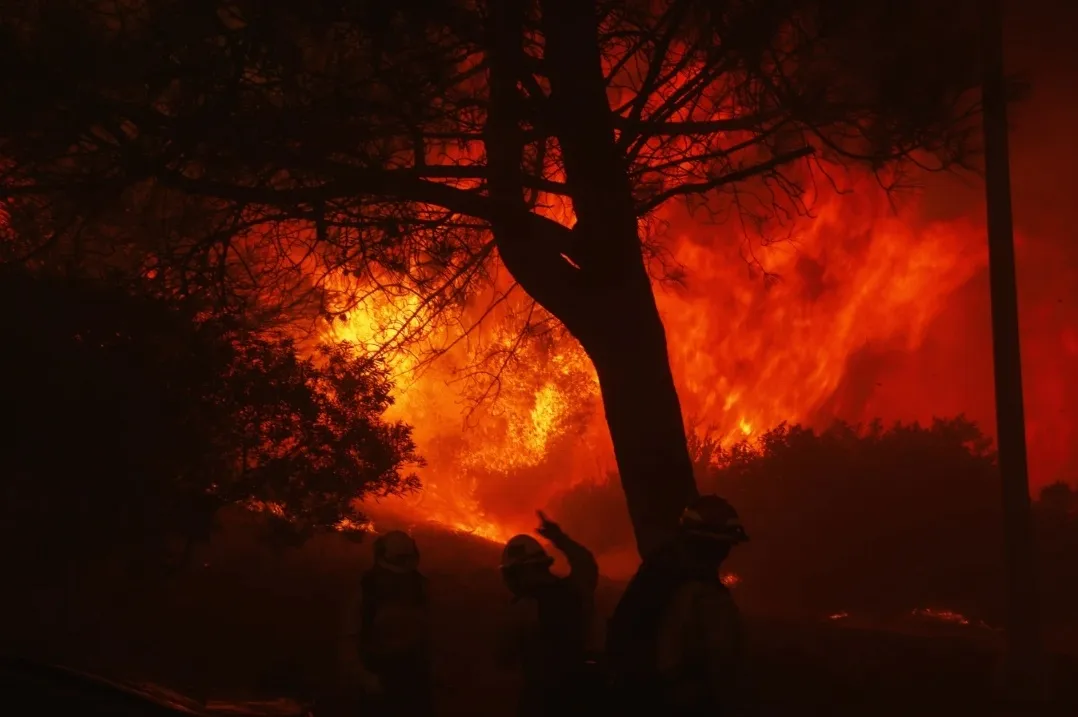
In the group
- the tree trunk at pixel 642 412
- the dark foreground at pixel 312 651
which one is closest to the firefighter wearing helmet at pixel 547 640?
the tree trunk at pixel 642 412

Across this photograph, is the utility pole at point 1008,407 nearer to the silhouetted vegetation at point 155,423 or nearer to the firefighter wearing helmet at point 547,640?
the firefighter wearing helmet at point 547,640

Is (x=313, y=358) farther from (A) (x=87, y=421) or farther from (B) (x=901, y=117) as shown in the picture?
(B) (x=901, y=117)

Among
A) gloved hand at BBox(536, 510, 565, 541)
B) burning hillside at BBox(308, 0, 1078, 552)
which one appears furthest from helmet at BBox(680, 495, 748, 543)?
burning hillside at BBox(308, 0, 1078, 552)

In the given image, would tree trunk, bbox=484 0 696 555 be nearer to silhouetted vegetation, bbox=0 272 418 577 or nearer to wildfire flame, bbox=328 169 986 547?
silhouetted vegetation, bbox=0 272 418 577

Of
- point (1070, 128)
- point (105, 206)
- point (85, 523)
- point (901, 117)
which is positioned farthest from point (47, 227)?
point (1070, 128)

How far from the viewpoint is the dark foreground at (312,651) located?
7.61m

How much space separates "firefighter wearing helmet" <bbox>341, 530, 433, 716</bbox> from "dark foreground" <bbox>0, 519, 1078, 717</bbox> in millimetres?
2051

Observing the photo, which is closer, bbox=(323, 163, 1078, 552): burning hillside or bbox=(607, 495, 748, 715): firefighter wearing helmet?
bbox=(607, 495, 748, 715): firefighter wearing helmet

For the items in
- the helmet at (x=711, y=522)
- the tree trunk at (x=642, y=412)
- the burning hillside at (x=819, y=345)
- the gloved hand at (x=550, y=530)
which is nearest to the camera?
the helmet at (x=711, y=522)

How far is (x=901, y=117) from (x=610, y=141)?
79.5 inches

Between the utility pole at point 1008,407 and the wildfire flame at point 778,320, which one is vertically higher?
the wildfire flame at point 778,320

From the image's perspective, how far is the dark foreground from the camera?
25.0 ft

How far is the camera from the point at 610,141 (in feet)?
22.8

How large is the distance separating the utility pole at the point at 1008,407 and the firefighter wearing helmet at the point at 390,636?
4659 millimetres
